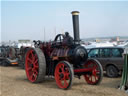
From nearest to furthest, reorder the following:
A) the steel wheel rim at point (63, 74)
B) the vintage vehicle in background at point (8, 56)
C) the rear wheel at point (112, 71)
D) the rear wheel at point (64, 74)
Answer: the rear wheel at point (64, 74) → the steel wheel rim at point (63, 74) → the rear wheel at point (112, 71) → the vintage vehicle in background at point (8, 56)

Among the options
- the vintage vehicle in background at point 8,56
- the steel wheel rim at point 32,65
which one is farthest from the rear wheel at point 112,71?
the vintage vehicle in background at point 8,56

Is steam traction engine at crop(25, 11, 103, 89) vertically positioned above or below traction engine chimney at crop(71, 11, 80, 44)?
below

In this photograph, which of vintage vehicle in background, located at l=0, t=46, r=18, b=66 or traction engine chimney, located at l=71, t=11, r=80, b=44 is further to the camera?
vintage vehicle in background, located at l=0, t=46, r=18, b=66

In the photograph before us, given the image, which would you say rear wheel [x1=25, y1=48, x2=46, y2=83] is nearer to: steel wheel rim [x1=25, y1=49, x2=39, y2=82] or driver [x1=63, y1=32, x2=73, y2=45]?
steel wheel rim [x1=25, y1=49, x2=39, y2=82]

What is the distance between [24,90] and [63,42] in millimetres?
2270

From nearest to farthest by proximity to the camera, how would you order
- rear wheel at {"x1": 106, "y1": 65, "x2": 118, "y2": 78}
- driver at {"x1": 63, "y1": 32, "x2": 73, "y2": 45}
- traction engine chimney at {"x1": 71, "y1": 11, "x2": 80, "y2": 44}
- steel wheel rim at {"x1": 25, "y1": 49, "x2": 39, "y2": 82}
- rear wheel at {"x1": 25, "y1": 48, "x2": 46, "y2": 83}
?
traction engine chimney at {"x1": 71, "y1": 11, "x2": 80, "y2": 44} → driver at {"x1": 63, "y1": 32, "x2": 73, "y2": 45} → rear wheel at {"x1": 25, "y1": 48, "x2": 46, "y2": 83} → steel wheel rim at {"x1": 25, "y1": 49, "x2": 39, "y2": 82} → rear wheel at {"x1": 106, "y1": 65, "x2": 118, "y2": 78}

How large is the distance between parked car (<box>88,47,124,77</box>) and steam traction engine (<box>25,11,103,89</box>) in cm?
171

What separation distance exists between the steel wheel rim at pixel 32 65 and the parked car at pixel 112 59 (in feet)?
11.3

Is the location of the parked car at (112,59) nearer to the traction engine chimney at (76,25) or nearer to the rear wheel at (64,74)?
the traction engine chimney at (76,25)

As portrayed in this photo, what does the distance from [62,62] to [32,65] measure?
1964 millimetres

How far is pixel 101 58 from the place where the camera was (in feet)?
31.2

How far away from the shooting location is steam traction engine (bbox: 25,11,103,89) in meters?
6.70

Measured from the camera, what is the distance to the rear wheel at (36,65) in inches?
287

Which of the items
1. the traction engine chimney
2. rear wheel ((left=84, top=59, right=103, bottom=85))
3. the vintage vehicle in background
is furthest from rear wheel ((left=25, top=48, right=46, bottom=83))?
the vintage vehicle in background
